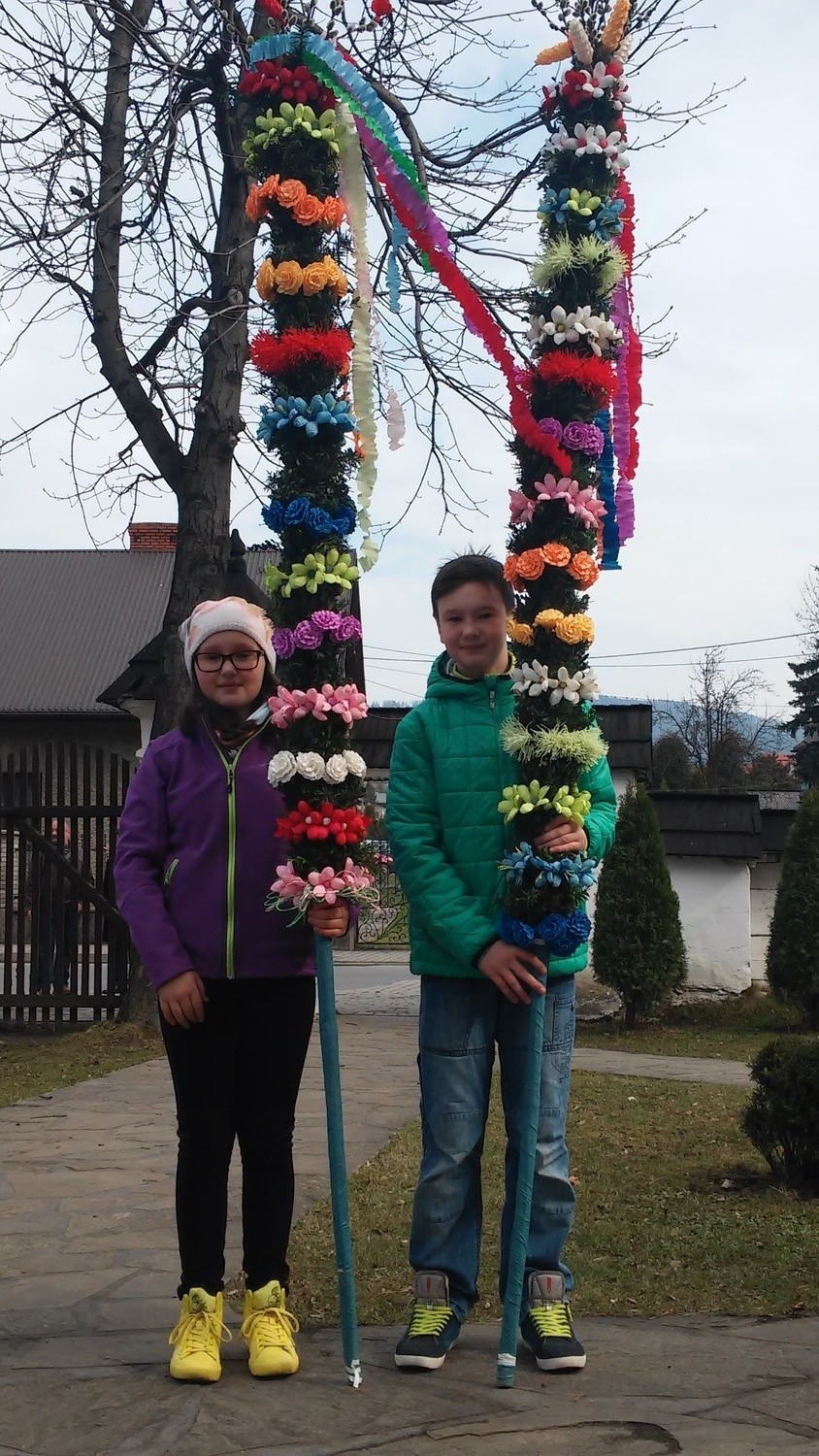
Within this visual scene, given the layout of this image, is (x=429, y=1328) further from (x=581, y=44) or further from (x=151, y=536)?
(x=151, y=536)

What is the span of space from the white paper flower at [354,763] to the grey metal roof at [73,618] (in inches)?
773

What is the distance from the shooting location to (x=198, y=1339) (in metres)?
3.07

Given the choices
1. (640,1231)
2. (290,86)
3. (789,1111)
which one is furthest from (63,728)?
(290,86)

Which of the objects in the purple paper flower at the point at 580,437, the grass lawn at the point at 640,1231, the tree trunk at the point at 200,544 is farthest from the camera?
the tree trunk at the point at 200,544

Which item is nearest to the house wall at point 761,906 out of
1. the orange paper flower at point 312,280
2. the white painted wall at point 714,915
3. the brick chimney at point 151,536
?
the white painted wall at point 714,915

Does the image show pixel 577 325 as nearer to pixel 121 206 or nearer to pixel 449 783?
pixel 449 783

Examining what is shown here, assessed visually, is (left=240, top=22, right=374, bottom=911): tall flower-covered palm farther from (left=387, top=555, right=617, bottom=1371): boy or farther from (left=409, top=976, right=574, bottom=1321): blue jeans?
(left=409, top=976, right=574, bottom=1321): blue jeans

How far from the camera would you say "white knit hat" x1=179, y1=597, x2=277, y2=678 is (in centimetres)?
342

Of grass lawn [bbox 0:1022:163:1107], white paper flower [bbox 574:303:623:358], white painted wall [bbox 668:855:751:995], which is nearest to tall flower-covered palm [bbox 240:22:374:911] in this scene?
white paper flower [bbox 574:303:623:358]

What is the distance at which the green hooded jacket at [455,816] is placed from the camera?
3260 mm

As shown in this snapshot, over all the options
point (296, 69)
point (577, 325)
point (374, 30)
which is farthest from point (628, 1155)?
point (374, 30)

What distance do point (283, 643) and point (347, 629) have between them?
0.16 meters

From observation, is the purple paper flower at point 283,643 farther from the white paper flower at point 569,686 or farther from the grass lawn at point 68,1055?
the grass lawn at point 68,1055

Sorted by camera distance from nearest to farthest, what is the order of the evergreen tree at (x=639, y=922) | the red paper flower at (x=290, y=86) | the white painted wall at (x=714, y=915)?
the red paper flower at (x=290, y=86)
the evergreen tree at (x=639, y=922)
the white painted wall at (x=714, y=915)
